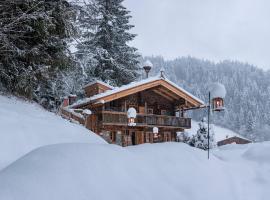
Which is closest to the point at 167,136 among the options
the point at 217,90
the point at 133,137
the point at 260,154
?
the point at 133,137

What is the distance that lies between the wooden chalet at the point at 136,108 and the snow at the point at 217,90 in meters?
12.4

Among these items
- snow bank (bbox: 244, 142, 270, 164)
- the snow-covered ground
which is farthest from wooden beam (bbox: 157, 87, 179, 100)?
the snow-covered ground

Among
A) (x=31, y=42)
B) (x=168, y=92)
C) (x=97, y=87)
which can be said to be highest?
(x=31, y=42)

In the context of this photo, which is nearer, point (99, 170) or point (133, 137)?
point (99, 170)

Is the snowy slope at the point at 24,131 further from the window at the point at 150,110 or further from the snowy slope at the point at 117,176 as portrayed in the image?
the window at the point at 150,110

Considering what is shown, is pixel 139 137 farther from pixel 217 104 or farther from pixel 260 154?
pixel 260 154

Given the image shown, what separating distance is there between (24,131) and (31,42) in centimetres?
416

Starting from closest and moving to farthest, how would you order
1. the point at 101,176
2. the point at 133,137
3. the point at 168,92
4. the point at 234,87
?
the point at 101,176
the point at 168,92
the point at 133,137
the point at 234,87

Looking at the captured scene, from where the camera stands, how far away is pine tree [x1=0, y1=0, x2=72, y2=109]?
991cm

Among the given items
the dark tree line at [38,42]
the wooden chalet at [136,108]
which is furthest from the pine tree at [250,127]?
the dark tree line at [38,42]

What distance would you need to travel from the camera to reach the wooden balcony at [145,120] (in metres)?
24.7

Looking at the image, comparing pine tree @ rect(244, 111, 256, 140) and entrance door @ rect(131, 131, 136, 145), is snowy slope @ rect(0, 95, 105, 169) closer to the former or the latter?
entrance door @ rect(131, 131, 136, 145)

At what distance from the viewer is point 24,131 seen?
7633 millimetres

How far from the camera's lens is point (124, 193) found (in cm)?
430
